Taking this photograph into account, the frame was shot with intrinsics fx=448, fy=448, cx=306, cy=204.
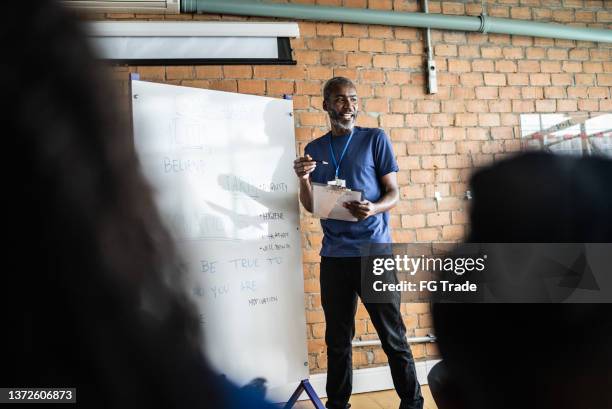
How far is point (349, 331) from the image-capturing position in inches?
89.3

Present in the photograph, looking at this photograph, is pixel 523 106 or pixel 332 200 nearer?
pixel 332 200

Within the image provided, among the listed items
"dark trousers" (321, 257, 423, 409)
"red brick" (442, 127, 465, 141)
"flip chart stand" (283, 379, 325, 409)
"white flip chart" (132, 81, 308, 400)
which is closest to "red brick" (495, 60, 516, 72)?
"red brick" (442, 127, 465, 141)

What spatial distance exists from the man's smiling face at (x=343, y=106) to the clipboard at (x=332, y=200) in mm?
407

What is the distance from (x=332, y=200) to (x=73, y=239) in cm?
197

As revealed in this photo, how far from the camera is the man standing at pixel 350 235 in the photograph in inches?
86.1

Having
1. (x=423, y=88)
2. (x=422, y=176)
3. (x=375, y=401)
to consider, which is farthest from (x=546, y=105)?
(x=375, y=401)

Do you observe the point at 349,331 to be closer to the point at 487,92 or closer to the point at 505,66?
the point at 487,92

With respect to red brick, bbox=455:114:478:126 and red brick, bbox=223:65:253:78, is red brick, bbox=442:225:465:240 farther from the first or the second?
red brick, bbox=223:65:253:78

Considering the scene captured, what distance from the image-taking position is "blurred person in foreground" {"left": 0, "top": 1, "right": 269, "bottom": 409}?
203 mm

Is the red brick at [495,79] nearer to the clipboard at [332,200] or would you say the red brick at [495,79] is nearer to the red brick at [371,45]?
the red brick at [371,45]

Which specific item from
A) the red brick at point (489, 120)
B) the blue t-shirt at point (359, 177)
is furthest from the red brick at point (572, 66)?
the blue t-shirt at point (359, 177)

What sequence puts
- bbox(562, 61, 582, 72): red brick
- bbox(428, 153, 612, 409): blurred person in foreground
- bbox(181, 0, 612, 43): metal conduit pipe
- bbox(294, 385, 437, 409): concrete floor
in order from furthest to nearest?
bbox(562, 61, 582, 72): red brick, bbox(181, 0, 612, 43): metal conduit pipe, bbox(294, 385, 437, 409): concrete floor, bbox(428, 153, 612, 409): blurred person in foreground

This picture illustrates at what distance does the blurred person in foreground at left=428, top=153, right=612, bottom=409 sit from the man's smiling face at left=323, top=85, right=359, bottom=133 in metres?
1.77

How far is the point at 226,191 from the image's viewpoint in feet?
7.80
